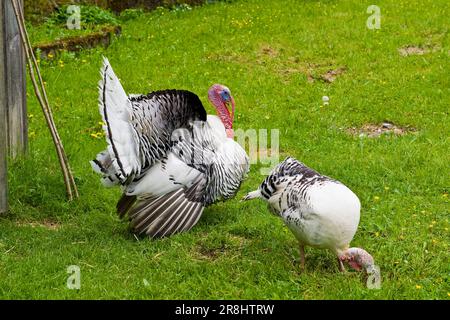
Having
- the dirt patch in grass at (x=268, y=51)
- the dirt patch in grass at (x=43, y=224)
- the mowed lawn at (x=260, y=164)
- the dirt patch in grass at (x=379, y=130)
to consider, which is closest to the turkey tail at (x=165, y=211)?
the mowed lawn at (x=260, y=164)

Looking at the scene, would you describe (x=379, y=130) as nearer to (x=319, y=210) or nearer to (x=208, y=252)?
(x=208, y=252)

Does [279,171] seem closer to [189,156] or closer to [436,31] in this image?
[189,156]

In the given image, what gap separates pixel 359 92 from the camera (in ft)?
34.0

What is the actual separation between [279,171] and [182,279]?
1178 mm

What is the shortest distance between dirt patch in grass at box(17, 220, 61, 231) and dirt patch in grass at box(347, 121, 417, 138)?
3862 millimetres

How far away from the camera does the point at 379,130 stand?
9211 millimetres

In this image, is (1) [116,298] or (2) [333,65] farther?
(2) [333,65]

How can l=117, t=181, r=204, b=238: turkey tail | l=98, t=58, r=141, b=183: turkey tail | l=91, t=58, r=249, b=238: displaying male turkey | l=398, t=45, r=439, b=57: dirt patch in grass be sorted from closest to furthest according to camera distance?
l=98, t=58, r=141, b=183: turkey tail, l=91, t=58, r=249, b=238: displaying male turkey, l=117, t=181, r=204, b=238: turkey tail, l=398, t=45, r=439, b=57: dirt patch in grass

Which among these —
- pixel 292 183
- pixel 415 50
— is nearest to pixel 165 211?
pixel 292 183

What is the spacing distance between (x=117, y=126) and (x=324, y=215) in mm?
1865

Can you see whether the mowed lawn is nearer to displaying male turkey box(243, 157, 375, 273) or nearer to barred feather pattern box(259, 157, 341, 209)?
displaying male turkey box(243, 157, 375, 273)

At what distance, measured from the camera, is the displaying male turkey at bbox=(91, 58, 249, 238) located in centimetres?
615

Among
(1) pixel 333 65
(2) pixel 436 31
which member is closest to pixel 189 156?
(1) pixel 333 65

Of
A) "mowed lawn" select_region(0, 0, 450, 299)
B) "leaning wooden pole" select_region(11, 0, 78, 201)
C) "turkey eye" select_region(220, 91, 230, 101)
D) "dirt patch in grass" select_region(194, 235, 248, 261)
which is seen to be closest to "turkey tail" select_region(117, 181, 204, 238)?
"mowed lawn" select_region(0, 0, 450, 299)
